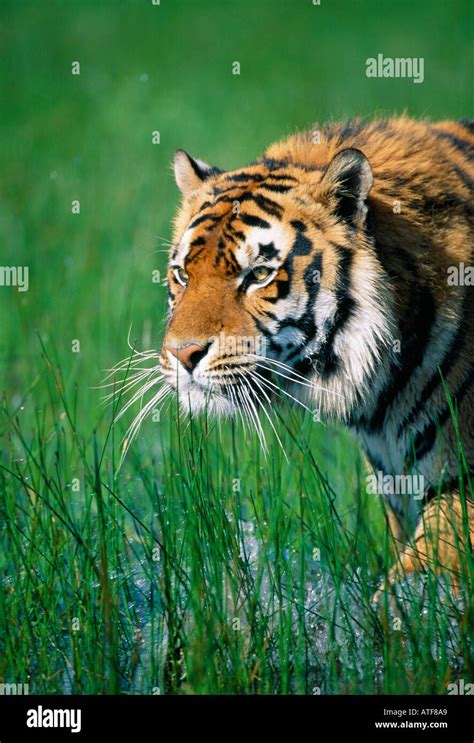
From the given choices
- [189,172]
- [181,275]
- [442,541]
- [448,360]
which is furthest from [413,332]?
[189,172]

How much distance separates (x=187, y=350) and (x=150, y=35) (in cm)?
736

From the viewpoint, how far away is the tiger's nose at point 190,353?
3.21m

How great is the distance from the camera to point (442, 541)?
326cm

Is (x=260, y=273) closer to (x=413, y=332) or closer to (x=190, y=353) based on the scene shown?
(x=190, y=353)

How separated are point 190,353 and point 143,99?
8.27m

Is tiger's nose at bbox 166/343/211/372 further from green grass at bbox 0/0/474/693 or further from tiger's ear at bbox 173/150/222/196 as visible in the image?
tiger's ear at bbox 173/150/222/196

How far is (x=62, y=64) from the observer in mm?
10383

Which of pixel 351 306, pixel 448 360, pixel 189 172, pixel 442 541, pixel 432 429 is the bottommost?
pixel 442 541

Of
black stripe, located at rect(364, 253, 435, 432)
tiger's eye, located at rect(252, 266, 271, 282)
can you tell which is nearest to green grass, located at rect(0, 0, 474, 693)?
black stripe, located at rect(364, 253, 435, 432)

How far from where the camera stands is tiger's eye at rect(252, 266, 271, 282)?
3.30 m

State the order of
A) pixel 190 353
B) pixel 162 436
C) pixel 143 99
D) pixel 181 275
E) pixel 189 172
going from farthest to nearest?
1. pixel 143 99
2. pixel 162 436
3. pixel 189 172
4. pixel 181 275
5. pixel 190 353

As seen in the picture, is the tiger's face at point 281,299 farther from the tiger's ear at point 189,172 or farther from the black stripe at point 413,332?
the tiger's ear at point 189,172

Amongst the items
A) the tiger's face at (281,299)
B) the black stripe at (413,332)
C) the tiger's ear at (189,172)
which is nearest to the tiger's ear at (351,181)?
the tiger's face at (281,299)

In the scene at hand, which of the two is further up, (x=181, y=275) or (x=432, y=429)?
(x=181, y=275)
